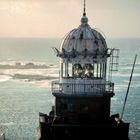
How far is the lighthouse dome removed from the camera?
102 feet

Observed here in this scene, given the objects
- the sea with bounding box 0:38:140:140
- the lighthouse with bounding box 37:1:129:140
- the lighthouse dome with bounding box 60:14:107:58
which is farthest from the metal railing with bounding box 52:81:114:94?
the sea with bounding box 0:38:140:140

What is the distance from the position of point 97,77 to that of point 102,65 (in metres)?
0.74

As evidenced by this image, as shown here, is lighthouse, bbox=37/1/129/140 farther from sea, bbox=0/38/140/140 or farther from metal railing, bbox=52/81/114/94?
sea, bbox=0/38/140/140

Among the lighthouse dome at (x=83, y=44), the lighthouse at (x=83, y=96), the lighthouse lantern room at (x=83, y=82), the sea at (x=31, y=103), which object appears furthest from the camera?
→ the sea at (x=31, y=103)

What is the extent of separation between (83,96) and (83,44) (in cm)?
287

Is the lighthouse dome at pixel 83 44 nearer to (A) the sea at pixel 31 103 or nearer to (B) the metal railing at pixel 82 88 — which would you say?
(B) the metal railing at pixel 82 88

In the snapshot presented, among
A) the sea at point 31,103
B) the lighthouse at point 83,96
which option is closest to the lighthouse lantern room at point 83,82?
the lighthouse at point 83,96

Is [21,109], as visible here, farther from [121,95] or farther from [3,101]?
[121,95]

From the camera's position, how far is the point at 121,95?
12744 cm

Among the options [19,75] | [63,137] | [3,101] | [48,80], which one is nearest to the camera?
[63,137]

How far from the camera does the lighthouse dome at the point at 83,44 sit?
31.1 metres

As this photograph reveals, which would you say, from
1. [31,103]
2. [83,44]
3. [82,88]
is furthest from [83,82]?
[31,103]

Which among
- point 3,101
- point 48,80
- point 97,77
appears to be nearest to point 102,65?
point 97,77

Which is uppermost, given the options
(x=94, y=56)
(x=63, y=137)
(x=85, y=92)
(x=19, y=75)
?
(x=94, y=56)
